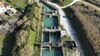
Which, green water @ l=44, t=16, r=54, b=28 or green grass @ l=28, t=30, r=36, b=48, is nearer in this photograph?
green grass @ l=28, t=30, r=36, b=48

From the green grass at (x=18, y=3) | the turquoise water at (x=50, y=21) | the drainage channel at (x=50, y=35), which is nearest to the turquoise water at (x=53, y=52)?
the drainage channel at (x=50, y=35)

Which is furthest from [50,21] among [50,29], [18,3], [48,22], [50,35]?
[18,3]

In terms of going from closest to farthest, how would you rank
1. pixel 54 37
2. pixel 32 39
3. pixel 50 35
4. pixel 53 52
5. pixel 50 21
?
pixel 53 52 → pixel 32 39 → pixel 54 37 → pixel 50 35 → pixel 50 21

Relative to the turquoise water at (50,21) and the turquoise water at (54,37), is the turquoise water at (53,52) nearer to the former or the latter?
the turquoise water at (54,37)

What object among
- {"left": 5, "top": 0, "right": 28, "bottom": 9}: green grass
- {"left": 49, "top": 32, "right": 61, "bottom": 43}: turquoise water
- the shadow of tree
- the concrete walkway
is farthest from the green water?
{"left": 5, "top": 0, "right": 28, "bottom": 9}: green grass

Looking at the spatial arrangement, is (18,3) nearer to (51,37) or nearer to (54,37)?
(51,37)

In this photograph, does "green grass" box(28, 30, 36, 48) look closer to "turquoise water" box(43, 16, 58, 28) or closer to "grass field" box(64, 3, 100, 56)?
"turquoise water" box(43, 16, 58, 28)

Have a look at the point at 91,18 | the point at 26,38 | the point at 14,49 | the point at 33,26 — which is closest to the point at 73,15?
the point at 91,18

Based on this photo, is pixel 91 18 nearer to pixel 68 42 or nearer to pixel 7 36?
pixel 68 42

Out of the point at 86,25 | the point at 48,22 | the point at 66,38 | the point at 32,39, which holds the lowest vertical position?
the point at 48,22

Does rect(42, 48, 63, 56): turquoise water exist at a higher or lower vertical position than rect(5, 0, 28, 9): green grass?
higher

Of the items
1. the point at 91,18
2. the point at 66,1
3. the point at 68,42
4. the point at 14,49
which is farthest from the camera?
the point at 66,1
